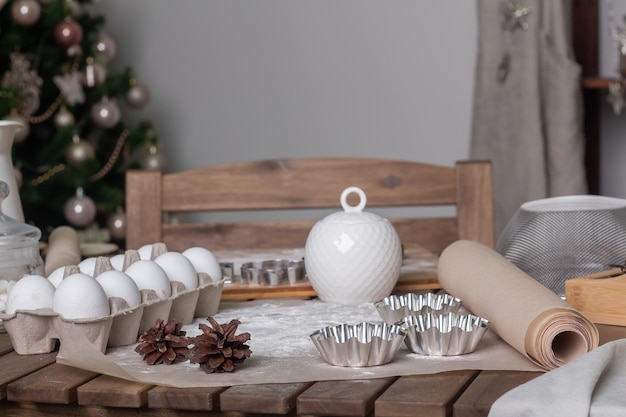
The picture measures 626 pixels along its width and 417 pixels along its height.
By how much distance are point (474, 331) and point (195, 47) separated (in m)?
2.84

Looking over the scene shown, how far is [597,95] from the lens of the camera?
309 cm

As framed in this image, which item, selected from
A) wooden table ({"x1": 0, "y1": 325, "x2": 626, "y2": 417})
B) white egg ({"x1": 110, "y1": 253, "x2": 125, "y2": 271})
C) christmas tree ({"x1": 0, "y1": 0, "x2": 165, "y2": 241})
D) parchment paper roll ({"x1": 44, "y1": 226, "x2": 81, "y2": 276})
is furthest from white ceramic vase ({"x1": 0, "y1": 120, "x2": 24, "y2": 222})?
christmas tree ({"x1": 0, "y1": 0, "x2": 165, "y2": 241})

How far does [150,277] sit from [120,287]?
56mm

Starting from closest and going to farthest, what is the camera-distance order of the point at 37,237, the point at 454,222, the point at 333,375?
the point at 333,375, the point at 37,237, the point at 454,222

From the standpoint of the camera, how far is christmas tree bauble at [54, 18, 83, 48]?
290 centimetres

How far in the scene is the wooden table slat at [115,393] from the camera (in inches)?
32.6

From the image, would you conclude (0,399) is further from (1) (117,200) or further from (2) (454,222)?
(1) (117,200)

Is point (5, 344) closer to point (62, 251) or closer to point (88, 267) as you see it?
point (88, 267)

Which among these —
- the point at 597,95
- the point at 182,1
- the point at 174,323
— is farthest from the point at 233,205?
the point at 182,1

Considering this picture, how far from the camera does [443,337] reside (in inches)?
35.7

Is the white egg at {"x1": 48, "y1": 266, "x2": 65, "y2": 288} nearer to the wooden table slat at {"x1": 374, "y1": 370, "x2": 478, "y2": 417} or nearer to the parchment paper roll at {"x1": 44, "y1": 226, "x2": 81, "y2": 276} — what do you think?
the parchment paper roll at {"x1": 44, "y1": 226, "x2": 81, "y2": 276}

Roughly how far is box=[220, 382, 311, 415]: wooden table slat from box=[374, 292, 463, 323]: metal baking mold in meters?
0.24

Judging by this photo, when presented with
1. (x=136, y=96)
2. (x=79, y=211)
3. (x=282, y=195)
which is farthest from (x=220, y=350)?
(x=136, y=96)

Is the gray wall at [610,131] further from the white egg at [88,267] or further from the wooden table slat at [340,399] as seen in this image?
the wooden table slat at [340,399]
